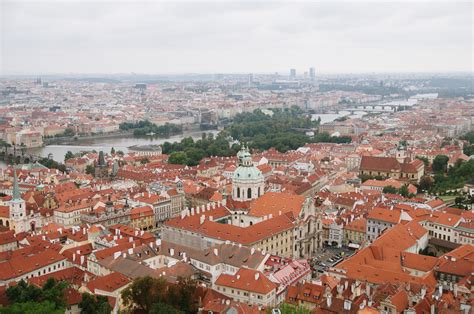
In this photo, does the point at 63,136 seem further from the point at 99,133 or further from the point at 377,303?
the point at 377,303

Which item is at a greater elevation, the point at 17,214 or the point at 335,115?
the point at 17,214

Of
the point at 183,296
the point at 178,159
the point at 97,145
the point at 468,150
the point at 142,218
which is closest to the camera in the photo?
the point at 183,296

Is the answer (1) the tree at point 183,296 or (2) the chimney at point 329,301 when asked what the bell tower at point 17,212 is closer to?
(1) the tree at point 183,296

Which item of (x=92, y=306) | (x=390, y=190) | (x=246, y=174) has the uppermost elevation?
(x=246, y=174)

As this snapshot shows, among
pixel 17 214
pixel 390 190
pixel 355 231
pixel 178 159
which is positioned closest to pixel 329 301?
pixel 355 231

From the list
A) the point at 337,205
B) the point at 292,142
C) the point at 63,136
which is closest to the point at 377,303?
the point at 337,205

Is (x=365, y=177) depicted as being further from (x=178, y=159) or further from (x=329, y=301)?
(x=329, y=301)

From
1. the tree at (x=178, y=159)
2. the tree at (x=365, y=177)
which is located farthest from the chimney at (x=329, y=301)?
the tree at (x=178, y=159)
